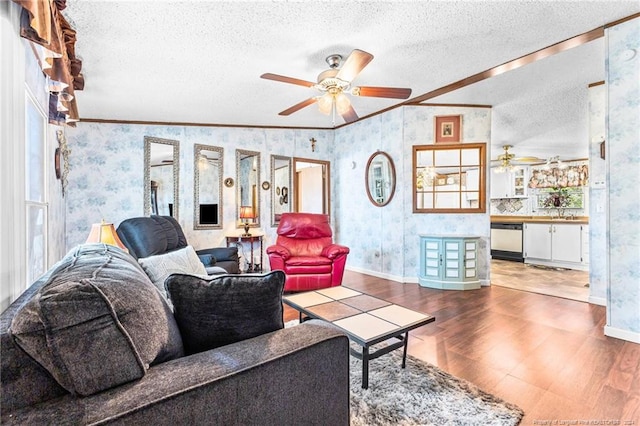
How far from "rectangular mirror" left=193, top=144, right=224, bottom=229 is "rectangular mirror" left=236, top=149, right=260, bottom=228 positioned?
30 centimetres

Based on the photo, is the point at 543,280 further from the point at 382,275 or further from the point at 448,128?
the point at 448,128

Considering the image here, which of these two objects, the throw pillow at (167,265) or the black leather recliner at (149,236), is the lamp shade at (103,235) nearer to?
the black leather recliner at (149,236)

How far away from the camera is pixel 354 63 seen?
233 cm

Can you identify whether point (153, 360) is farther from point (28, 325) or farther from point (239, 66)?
point (239, 66)

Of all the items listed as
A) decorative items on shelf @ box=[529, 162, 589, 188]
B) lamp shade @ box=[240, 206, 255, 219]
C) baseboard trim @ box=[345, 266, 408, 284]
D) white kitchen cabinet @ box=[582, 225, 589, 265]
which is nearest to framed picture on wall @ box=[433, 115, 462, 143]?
baseboard trim @ box=[345, 266, 408, 284]

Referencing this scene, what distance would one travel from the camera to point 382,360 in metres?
2.10

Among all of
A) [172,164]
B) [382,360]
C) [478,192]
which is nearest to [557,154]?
[478,192]

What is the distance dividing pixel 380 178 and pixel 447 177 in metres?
0.97

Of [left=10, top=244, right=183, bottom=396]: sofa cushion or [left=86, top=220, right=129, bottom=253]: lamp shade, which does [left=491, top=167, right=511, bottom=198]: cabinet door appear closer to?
[left=86, top=220, right=129, bottom=253]: lamp shade

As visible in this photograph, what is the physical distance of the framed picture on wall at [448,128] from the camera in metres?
4.24

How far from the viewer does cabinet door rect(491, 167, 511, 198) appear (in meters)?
7.32

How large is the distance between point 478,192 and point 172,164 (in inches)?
178

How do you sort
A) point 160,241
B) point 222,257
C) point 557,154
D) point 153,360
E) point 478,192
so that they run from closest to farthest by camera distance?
point 153,360 < point 160,241 < point 222,257 < point 478,192 < point 557,154

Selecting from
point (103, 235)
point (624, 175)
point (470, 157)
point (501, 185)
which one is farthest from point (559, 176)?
point (103, 235)
